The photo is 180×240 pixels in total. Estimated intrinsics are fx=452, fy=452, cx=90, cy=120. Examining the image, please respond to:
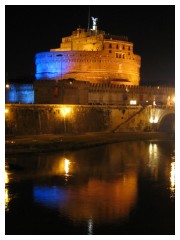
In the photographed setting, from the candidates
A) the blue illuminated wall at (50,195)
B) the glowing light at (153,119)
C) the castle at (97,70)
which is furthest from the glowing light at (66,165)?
the glowing light at (153,119)

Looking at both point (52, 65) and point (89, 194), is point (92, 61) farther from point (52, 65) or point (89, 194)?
point (89, 194)

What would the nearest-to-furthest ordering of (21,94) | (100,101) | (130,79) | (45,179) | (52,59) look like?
(45,179), (21,94), (100,101), (52,59), (130,79)

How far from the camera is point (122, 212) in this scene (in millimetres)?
13539

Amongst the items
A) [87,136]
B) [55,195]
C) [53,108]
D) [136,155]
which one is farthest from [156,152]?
[55,195]

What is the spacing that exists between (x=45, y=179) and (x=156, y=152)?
393 inches

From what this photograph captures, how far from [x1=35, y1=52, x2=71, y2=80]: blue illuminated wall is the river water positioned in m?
14.1

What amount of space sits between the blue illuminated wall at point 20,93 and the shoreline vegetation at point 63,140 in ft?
12.9

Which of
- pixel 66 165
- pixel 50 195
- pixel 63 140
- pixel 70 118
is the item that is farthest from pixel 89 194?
pixel 70 118

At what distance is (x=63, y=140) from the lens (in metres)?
26.0

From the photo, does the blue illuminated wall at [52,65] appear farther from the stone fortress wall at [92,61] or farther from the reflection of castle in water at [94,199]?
the reflection of castle in water at [94,199]

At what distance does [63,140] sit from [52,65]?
41.8 ft

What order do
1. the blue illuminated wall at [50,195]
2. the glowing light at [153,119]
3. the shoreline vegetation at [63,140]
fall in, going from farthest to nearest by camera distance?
the glowing light at [153,119], the shoreline vegetation at [63,140], the blue illuminated wall at [50,195]

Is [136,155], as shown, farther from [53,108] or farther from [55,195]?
[55,195]

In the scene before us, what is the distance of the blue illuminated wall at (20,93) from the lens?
30094 millimetres
